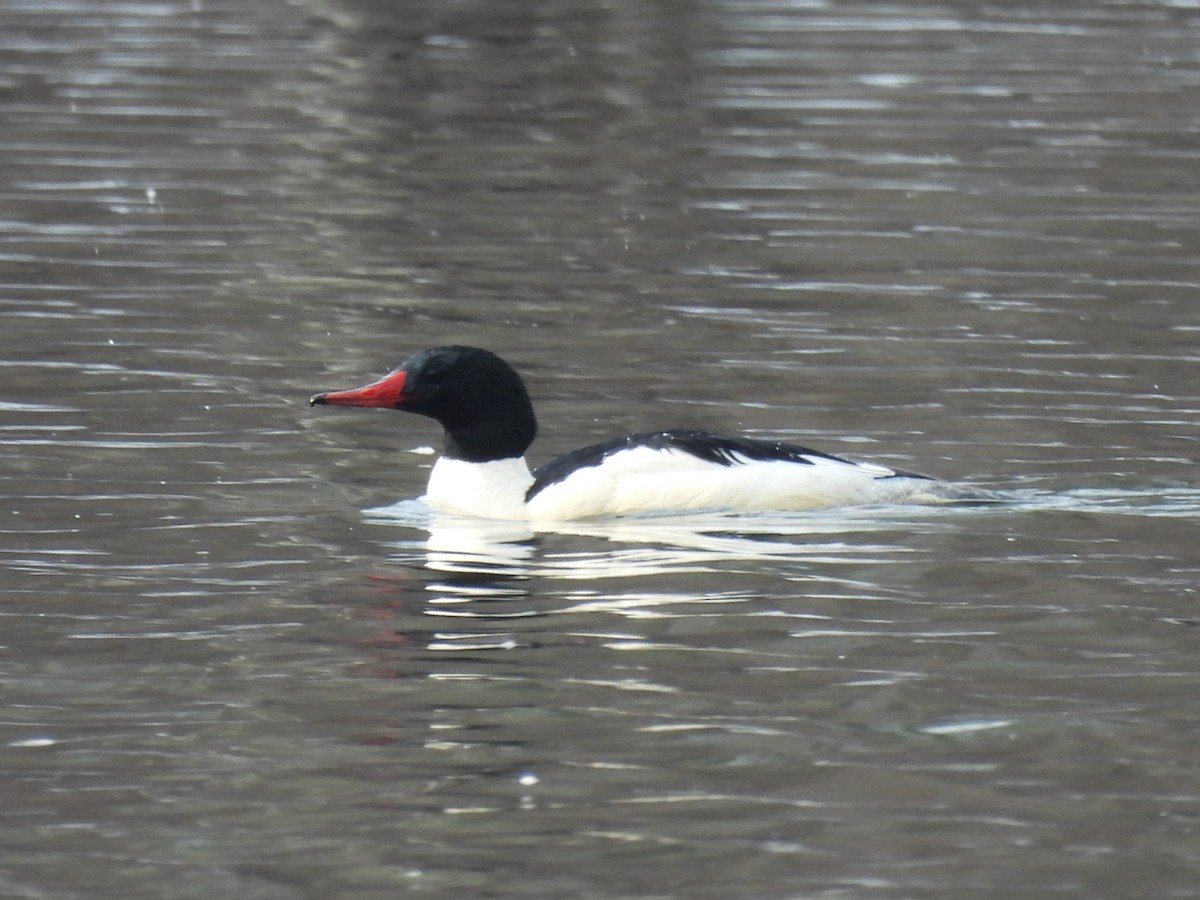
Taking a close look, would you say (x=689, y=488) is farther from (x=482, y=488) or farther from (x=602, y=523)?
(x=482, y=488)

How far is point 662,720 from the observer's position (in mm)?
6977

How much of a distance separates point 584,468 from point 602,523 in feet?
0.77

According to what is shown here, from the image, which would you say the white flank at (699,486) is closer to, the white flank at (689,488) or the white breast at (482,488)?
the white flank at (689,488)

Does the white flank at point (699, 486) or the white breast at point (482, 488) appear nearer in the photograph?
the white flank at point (699, 486)

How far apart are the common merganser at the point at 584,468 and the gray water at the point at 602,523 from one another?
6.1 inches

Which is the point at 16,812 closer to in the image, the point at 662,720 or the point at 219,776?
the point at 219,776

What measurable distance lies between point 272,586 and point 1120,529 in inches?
131

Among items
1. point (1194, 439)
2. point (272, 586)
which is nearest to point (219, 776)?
point (272, 586)

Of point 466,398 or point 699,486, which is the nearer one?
point 699,486

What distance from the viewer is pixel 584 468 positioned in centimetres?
972

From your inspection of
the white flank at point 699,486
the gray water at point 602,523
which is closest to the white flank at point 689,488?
the white flank at point 699,486

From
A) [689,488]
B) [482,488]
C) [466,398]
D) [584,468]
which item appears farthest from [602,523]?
[466,398]

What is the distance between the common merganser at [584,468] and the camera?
31.9ft

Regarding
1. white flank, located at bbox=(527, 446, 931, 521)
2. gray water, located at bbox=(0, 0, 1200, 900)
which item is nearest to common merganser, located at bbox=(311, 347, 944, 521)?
white flank, located at bbox=(527, 446, 931, 521)
